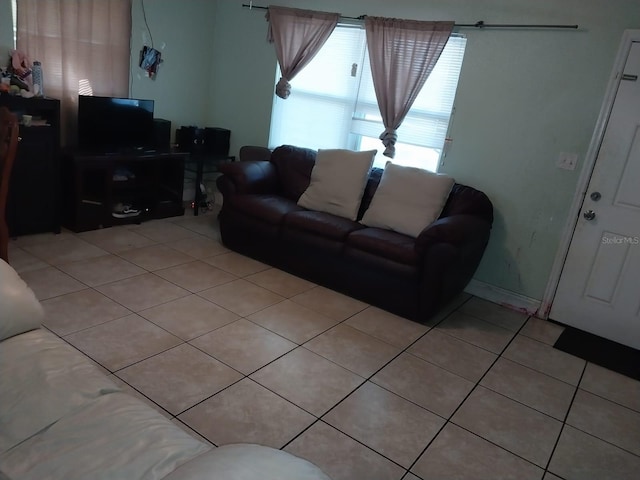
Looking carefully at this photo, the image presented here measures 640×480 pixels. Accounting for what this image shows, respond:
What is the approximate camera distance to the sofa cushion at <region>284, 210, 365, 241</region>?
11.1 ft

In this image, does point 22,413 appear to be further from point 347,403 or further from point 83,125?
point 83,125

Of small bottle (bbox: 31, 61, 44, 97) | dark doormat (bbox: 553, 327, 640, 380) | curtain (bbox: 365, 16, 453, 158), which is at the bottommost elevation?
dark doormat (bbox: 553, 327, 640, 380)

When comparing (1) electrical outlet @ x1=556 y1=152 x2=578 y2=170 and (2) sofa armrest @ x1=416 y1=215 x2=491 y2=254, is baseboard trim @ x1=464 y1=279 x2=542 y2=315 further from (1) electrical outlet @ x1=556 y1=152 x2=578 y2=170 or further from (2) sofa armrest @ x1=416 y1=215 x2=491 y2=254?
(1) electrical outlet @ x1=556 y1=152 x2=578 y2=170

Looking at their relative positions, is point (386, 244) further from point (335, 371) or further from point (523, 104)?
point (523, 104)

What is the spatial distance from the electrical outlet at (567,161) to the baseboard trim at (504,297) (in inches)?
39.1

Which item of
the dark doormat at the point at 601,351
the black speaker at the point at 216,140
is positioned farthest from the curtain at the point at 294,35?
the dark doormat at the point at 601,351

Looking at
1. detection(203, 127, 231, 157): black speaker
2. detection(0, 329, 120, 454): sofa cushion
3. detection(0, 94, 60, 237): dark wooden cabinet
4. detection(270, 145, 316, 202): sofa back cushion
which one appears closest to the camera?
detection(0, 329, 120, 454): sofa cushion

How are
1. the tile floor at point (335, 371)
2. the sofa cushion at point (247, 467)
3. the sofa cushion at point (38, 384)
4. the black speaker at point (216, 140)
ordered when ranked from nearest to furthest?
the sofa cushion at point (247, 467), the sofa cushion at point (38, 384), the tile floor at point (335, 371), the black speaker at point (216, 140)

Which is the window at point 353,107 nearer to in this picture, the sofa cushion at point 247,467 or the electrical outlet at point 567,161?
the electrical outlet at point 567,161

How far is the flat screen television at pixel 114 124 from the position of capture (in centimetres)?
386

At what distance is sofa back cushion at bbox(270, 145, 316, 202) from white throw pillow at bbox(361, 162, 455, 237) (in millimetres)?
768

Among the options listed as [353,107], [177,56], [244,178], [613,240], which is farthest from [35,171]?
[613,240]

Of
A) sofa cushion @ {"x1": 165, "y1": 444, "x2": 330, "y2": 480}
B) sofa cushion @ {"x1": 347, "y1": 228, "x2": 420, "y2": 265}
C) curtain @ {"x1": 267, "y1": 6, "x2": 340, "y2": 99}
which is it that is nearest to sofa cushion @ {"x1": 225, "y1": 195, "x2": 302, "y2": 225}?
sofa cushion @ {"x1": 347, "y1": 228, "x2": 420, "y2": 265}

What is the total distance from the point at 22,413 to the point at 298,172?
10.3 feet
